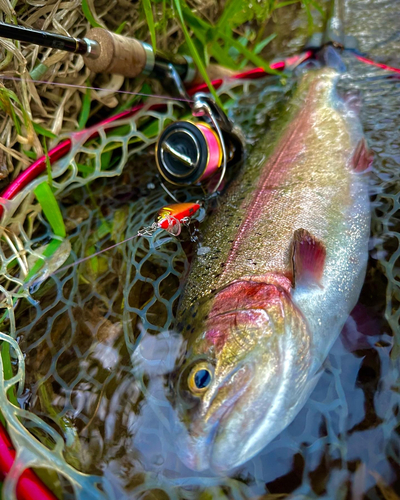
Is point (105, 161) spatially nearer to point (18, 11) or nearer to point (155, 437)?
point (18, 11)

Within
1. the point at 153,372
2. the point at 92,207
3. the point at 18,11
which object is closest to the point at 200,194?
the point at 92,207

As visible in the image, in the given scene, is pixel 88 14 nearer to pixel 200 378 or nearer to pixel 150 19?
pixel 150 19

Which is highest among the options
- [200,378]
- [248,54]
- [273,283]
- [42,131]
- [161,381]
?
[248,54]

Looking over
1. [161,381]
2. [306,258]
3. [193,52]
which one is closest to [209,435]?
[161,381]

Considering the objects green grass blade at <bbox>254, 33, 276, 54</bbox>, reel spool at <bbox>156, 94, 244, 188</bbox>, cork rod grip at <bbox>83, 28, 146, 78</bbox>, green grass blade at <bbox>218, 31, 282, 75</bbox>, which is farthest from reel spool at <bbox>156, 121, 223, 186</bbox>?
green grass blade at <bbox>254, 33, 276, 54</bbox>

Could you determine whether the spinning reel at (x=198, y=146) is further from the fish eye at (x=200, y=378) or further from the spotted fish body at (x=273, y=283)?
the fish eye at (x=200, y=378)

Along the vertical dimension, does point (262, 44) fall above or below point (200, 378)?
above

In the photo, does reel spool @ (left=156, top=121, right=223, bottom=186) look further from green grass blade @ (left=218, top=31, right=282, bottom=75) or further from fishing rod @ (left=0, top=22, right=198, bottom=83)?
green grass blade @ (left=218, top=31, right=282, bottom=75)

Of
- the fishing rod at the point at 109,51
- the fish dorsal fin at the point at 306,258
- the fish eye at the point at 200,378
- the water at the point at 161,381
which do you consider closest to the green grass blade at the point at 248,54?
the fishing rod at the point at 109,51
